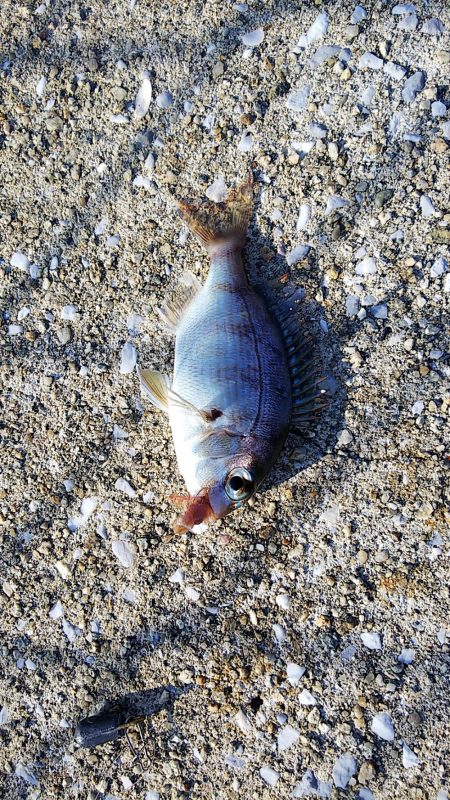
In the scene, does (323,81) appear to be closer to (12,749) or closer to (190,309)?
(190,309)

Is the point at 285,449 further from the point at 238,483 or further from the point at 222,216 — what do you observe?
the point at 222,216

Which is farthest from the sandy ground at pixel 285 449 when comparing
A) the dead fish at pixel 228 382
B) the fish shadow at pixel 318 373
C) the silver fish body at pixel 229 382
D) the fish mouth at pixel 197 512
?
the fish mouth at pixel 197 512

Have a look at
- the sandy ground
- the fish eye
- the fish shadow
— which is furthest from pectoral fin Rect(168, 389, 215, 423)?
the fish shadow

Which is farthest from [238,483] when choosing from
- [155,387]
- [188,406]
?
[155,387]

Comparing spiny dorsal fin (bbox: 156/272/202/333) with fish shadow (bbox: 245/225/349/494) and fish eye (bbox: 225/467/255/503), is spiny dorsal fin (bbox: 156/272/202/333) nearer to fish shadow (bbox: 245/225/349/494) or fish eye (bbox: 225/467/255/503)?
fish shadow (bbox: 245/225/349/494)

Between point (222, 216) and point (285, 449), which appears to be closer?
point (285, 449)

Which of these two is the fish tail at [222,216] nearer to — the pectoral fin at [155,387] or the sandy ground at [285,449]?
the sandy ground at [285,449]
